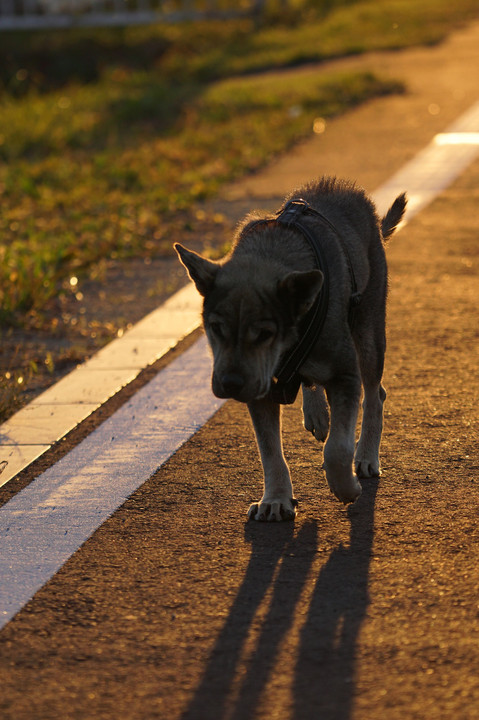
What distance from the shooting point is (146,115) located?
653 inches

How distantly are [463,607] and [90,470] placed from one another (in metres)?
2.02

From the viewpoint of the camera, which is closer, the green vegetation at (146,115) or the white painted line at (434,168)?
the green vegetation at (146,115)

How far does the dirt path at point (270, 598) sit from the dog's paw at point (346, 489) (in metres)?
0.11

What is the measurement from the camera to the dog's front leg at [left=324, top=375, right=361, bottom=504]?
462cm

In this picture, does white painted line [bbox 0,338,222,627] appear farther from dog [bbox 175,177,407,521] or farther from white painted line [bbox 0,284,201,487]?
dog [bbox 175,177,407,521]

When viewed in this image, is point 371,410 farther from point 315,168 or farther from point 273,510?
point 315,168

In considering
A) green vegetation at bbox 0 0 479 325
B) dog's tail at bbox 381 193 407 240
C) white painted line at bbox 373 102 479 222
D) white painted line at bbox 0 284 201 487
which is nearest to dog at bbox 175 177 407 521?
dog's tail at bbox 381 193 407 240

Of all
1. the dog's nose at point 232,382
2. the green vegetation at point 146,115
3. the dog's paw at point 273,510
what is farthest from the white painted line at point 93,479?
the green vegetation at point 146,115

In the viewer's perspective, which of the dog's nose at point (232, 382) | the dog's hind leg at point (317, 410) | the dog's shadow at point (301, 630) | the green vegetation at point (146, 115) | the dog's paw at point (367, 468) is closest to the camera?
the dog's shadow at point (301, 630)

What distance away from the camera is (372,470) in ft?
17.2

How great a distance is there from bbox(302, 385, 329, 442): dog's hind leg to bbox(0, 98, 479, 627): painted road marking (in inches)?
24.2

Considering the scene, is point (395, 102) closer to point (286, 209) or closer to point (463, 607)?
point (286, 209)

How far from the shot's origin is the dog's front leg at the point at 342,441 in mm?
4625

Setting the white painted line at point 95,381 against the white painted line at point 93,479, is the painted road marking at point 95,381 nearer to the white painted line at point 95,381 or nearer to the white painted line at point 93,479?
the white painted line at point 95,381
